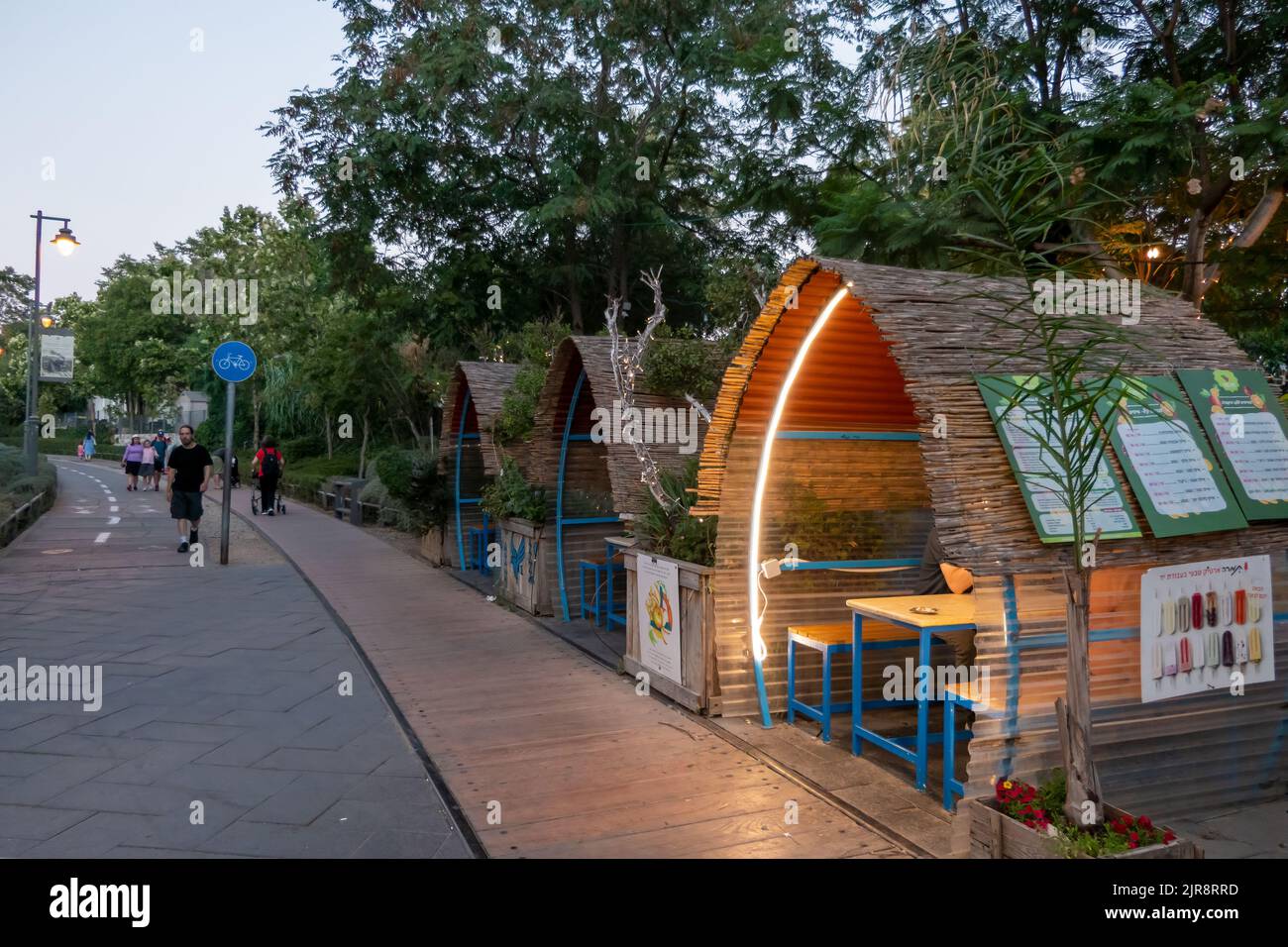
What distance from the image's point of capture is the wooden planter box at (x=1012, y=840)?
3229 mm

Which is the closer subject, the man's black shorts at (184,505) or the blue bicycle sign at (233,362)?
the blue bicycle sign at (233,362)

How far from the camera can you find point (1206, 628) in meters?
4.40

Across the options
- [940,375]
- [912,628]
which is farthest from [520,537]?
[940,375]

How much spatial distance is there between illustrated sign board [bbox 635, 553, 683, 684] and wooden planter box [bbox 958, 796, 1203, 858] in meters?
2.83

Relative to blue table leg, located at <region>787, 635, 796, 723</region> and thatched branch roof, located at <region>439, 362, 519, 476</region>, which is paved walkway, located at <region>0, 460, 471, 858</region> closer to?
blue table leg, located at <region>787, 635, 796, 723</region>

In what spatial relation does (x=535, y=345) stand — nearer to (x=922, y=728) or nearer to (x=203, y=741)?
(x=203, y=741)

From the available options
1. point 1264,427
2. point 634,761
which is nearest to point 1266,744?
point 1264,427

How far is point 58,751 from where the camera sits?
5.31 meters

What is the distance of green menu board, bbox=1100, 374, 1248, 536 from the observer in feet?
13.9

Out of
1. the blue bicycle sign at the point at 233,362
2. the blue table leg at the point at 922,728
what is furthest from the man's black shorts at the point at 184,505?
the blue table leg at the point at 922,728

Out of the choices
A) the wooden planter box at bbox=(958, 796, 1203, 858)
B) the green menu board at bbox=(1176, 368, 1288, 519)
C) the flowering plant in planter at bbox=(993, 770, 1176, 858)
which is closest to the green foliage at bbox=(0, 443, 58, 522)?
the wooden planter box at bbox=(958, 796, 1203, 858)

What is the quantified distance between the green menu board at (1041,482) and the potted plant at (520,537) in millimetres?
6084

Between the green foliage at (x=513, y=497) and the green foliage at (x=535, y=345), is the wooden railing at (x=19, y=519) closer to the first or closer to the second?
the green foliage at (x=535, y=345)

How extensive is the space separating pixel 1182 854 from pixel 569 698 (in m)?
4.16
